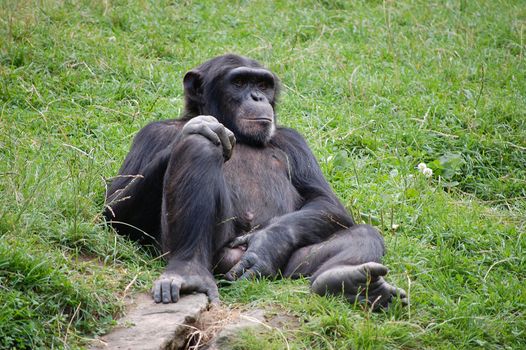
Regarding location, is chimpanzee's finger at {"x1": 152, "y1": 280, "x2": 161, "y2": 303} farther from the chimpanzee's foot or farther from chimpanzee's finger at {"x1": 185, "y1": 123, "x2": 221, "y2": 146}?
chimpanzee's finger at {"x1": 185, "y1": 123, "x2": 221, "y2": 146}

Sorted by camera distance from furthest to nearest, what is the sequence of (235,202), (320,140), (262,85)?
(320,140), (262,85), (235,202)

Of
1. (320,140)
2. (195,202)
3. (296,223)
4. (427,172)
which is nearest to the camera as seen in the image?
(195,202)

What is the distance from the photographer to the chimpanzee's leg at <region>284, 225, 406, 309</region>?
5480 millimetres

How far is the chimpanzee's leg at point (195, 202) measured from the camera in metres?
5.75

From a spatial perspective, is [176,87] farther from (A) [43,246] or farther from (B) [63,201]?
(A) [43,246]

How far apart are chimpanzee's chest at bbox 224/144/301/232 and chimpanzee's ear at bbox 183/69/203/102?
66cm

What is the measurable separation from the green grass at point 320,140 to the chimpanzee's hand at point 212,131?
956 mm

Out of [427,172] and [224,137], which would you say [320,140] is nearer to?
[427,172]

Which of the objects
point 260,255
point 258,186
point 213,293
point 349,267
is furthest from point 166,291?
point 258,186

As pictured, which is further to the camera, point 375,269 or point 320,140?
point 320,140

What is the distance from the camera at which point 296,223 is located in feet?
21.0

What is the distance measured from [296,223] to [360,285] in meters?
1.04

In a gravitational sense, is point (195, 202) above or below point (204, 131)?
below

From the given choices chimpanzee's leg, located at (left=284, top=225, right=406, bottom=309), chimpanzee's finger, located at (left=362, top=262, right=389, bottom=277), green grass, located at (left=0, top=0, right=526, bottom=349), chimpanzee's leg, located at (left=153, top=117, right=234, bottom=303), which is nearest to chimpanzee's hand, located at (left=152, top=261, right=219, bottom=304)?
chimpanzee's leg, located at (left=153, top=117, right=234, bottom=303)
